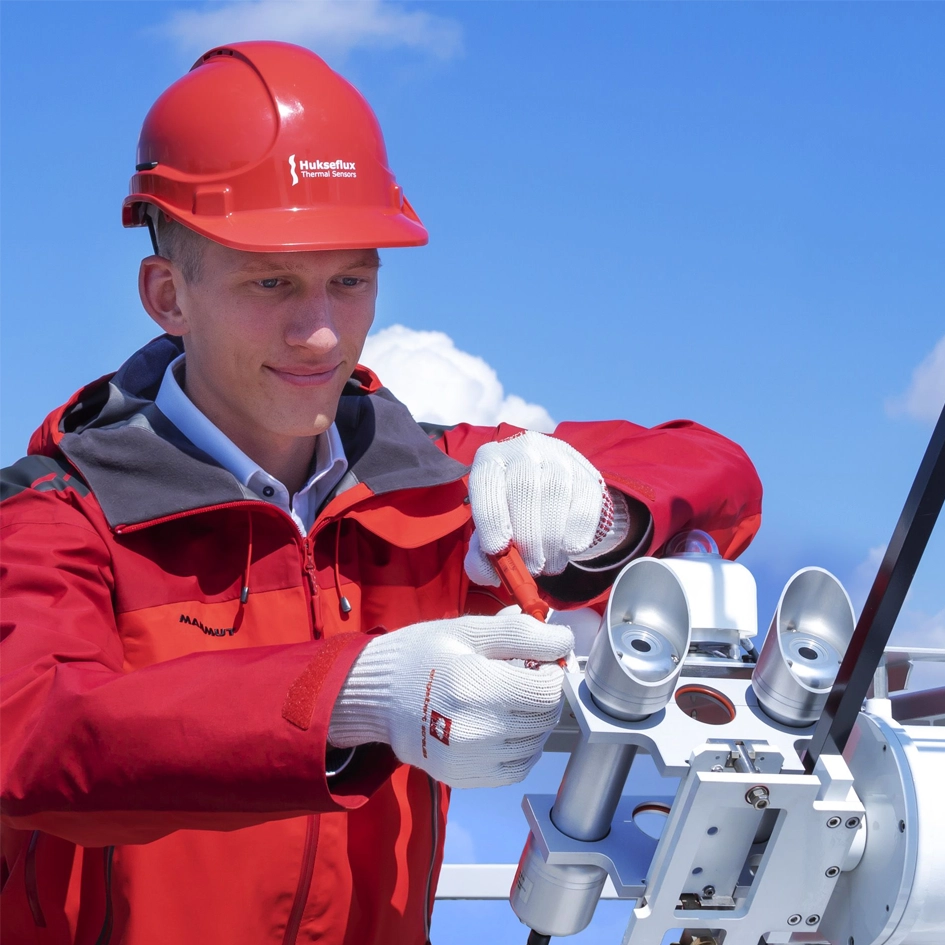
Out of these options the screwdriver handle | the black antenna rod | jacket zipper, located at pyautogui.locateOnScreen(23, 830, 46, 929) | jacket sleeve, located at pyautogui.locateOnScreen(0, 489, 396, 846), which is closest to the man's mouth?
the screwdriver handle

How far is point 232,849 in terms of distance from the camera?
58.7 inches

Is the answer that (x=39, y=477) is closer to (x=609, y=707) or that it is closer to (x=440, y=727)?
(x=440, y=727)

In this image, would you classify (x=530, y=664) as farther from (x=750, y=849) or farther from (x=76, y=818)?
(x=76, y=818)

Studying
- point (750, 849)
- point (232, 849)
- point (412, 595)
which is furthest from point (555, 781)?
point (750, 849)

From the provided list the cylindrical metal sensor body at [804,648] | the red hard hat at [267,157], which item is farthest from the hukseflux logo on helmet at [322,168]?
the cylindrical metal sensor body at [804,648]

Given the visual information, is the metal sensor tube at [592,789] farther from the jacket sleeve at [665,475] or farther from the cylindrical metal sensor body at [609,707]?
the jacket sleeve at [665,475]

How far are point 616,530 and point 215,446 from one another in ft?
2.13

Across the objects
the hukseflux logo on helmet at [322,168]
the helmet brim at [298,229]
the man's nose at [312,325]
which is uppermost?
the hukseflux logo on helmet at [322,168]

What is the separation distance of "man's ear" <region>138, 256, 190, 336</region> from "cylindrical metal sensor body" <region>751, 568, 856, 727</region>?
1.02 metres

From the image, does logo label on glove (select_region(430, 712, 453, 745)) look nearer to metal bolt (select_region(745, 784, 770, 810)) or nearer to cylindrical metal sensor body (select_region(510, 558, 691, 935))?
cylindrical metal sensor body (select_region(510, 558, 691, 935))

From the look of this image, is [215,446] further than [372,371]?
No

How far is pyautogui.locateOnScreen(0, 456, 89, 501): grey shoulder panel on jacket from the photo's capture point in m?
1.49

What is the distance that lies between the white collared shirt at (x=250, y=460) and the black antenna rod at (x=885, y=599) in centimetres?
83

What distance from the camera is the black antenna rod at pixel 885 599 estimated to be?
1039 mm
